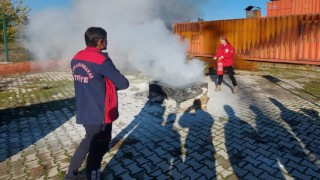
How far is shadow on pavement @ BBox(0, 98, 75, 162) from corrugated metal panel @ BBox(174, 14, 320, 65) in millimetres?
10452

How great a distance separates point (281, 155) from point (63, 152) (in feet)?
11.4

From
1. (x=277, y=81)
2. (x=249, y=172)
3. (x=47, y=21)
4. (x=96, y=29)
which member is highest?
(x=47, y=21)

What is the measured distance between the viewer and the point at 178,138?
4676 millimetres

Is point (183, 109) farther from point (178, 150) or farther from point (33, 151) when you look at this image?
point (33, 151)

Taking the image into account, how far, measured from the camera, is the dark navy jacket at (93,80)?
104 inches

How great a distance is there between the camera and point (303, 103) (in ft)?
22.9

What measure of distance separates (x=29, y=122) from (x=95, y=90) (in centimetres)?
369

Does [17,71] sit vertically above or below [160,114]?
above

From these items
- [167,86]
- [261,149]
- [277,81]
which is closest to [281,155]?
[261,149]

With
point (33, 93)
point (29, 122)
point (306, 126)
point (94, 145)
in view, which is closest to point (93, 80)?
point (94, 145)

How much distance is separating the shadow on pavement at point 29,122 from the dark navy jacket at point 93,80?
2204 mm

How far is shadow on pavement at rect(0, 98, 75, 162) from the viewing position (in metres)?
4.48

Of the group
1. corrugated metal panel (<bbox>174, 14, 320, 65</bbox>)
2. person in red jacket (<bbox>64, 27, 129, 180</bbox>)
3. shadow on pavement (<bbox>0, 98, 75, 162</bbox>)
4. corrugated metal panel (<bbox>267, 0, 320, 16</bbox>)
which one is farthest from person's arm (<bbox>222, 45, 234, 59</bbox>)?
corrugated metal panel (<bbox>267, 0, 320, 16</bbox>)

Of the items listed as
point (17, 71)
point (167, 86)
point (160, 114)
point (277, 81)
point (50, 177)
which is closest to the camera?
point (50, 177)
